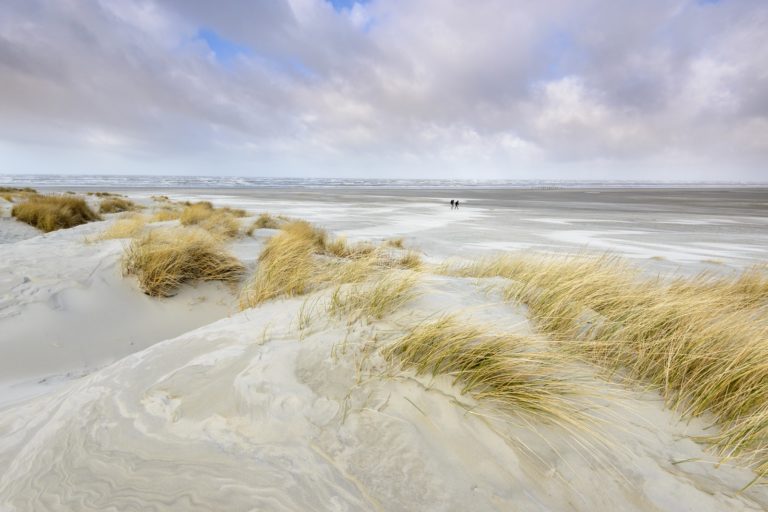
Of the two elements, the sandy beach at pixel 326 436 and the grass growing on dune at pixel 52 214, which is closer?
the sandy beach at pixel 326 436

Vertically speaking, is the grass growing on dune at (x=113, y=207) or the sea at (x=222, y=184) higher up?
the sea at (x=222, y=184)

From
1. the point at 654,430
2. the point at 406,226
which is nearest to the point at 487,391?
the point at 654,430

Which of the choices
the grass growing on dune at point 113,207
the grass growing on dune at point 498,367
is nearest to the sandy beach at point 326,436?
the grass growing on dune at point 498,367

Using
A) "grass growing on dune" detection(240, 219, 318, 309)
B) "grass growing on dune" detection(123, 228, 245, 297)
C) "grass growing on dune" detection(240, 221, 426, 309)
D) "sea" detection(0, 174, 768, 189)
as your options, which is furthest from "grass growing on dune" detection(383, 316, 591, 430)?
"sea" detection(0, 174, 768, 189)

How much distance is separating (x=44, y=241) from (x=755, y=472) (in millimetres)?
9570

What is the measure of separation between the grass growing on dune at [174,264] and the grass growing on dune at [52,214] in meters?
8.14

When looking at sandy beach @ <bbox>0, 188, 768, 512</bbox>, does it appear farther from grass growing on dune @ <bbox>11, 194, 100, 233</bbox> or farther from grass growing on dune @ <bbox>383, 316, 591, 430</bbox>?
grass growing on dune @ <bbox>11, 194, 100, 233</bbox>

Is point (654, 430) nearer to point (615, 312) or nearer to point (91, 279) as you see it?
point (615, 312)

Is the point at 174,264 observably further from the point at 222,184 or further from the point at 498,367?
the point at 222,184

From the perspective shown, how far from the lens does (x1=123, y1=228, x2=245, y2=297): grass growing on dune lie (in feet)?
14.2

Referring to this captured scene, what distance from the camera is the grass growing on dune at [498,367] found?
5.75 feet

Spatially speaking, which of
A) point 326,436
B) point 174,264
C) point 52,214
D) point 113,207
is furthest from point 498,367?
point 113,207

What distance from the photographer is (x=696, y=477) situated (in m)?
1.53

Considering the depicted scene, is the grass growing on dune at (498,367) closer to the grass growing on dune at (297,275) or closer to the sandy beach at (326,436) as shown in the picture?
the sandy beach at (326,436)
